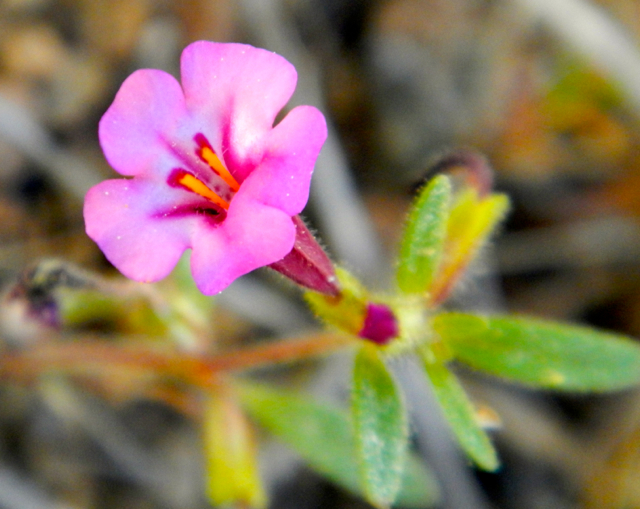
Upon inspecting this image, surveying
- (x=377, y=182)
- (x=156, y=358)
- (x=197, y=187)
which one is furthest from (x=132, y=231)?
(x=377, y=182)

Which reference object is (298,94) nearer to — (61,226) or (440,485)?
(61,226)

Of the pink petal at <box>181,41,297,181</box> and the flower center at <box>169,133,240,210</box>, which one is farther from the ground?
the pink petal at <box>181,41,297,181</box>

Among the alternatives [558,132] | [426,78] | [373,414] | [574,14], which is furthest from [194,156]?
[558,132]

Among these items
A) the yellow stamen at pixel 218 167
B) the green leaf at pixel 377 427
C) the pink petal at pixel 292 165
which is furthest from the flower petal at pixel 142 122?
the green leaf at pixel 377 427

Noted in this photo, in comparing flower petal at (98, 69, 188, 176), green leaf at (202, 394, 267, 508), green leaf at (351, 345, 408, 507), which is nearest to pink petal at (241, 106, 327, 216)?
flower petal at (98, 69, 188, 176)

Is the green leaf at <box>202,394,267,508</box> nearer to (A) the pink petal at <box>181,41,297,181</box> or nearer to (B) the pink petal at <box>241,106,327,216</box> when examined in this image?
(A) the pink petal at <box>181,41,297,181</box>

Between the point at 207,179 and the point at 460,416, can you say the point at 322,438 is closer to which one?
the point at 460,416
